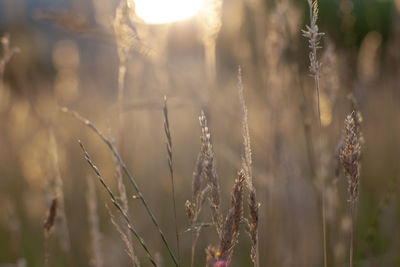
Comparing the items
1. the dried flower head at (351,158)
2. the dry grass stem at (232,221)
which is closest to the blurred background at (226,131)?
the dried flower head at (351,158)

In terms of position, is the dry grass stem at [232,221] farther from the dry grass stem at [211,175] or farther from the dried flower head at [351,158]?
the dried flower head at [351,158]

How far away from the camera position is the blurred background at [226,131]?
1083mm

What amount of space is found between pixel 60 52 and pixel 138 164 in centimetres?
80

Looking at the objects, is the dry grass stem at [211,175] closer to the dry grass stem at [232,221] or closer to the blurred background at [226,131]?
the dry grass stem at [232,221]

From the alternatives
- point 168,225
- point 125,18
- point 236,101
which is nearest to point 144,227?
point 168,225

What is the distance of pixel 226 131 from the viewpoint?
2.03 m

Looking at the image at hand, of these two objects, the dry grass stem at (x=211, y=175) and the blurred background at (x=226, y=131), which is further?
the blurred background at (x=226, y=131)

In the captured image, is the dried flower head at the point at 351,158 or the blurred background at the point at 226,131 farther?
the blurred background at the point at 226,131

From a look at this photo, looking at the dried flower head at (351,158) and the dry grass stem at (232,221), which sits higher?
the dried flower head at (351,158)

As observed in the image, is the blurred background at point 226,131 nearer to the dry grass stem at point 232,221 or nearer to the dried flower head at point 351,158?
the dried flower head at point 351,158

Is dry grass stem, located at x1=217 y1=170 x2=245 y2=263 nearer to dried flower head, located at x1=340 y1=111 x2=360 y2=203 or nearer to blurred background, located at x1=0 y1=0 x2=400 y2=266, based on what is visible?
dried flower head, located at x1=340 y1=111 x2=360 y2=203

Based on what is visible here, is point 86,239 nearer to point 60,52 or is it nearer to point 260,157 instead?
point 60,52

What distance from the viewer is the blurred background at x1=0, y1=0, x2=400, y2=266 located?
108cm

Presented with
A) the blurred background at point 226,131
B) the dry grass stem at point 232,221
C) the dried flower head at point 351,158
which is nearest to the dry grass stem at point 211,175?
the dry grass stem at point 232,221
